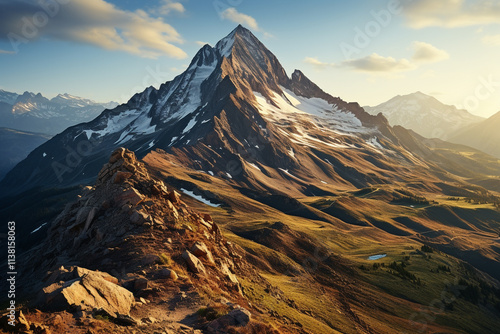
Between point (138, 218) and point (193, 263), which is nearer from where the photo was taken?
point (193, 263)

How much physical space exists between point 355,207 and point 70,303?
17285 cm

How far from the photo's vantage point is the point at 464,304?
8200 cm

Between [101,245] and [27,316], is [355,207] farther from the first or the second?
[27,316]

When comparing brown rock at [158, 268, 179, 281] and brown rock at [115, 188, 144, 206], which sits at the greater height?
brown rock at [115, 188, 144, 206]

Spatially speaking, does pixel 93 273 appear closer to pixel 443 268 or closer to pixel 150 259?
pixel 150 259

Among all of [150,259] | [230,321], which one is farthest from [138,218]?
[230,321]

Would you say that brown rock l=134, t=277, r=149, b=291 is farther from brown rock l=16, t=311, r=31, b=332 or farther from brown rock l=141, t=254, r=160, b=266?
brown rock l=16, t=311, r=31, b=332

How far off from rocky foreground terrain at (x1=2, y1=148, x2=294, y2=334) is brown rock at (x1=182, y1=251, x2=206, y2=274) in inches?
3.5

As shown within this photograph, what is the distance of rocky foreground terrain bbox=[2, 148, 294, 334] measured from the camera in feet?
62.8

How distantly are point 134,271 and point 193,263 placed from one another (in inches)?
198

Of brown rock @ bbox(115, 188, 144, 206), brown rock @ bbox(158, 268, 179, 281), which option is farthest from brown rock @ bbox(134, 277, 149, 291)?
brown rock @ bbox(115, 188, 144, 206)

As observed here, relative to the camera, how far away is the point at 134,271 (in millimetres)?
25844

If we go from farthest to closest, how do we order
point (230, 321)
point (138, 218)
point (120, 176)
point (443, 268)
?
point (443, 268) → point (120, 176) → point (138, 218) → point (230, 321)

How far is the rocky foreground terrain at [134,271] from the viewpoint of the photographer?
19156 millimetres
